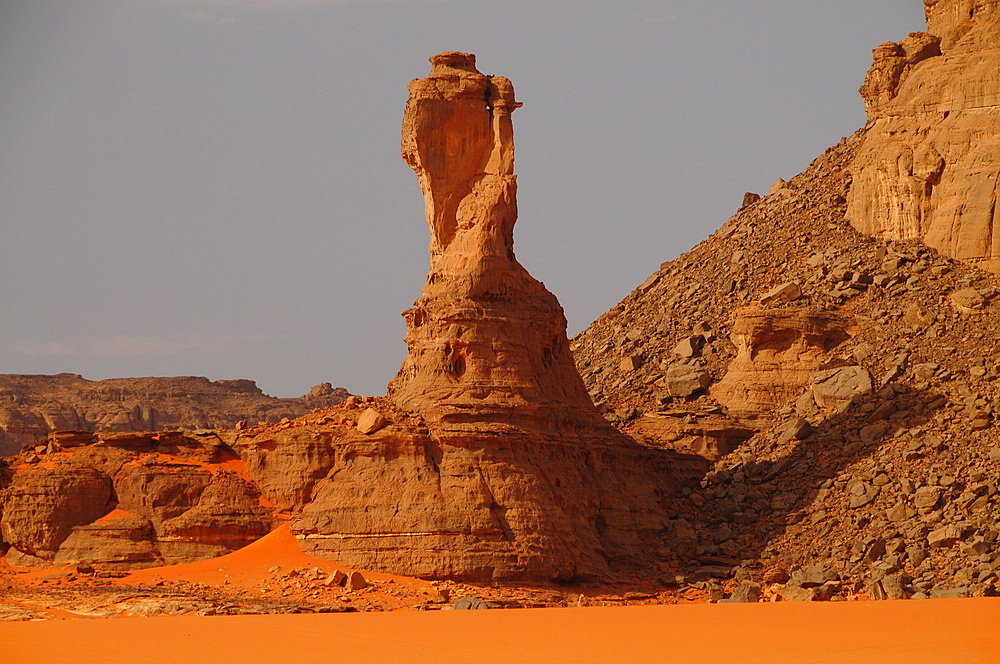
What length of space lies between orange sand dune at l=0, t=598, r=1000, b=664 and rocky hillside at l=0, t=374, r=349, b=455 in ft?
187

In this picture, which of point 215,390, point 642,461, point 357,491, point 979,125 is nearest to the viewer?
point 357,491

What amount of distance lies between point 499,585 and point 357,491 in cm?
404

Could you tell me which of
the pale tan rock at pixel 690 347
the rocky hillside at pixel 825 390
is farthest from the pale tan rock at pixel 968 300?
the pale tan rock at pixel 690 347

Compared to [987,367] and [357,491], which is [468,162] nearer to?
[357,491]

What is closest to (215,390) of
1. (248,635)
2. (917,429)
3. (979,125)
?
(979,125)

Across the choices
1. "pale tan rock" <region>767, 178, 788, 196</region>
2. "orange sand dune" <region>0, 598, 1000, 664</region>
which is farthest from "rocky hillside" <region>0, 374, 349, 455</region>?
"orange sand dune" <region>0, 598, 1000, 664</region>

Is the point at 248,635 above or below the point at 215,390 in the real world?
below

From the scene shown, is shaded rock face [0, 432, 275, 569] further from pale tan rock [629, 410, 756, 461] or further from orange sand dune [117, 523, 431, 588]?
pale tan rock [629, 410, 756, 461]

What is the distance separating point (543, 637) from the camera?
30.5 m

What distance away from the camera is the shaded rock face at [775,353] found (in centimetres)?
5434

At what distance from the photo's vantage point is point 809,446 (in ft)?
160

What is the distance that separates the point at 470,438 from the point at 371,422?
242cm

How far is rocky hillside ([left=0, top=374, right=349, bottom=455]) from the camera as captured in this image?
9156cm

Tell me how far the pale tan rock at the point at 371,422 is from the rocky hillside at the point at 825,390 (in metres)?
9.07
